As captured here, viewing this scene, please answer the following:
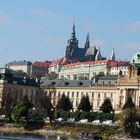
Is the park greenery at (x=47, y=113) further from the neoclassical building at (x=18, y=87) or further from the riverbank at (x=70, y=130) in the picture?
the neoclassical building at (x=18, y=87)

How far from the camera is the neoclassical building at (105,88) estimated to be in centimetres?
15850

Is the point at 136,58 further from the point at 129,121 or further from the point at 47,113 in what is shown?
the point at 129,121

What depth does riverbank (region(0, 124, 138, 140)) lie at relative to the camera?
122 meters

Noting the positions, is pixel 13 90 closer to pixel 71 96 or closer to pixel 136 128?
pixel 71 96

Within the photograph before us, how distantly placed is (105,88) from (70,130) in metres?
47.7

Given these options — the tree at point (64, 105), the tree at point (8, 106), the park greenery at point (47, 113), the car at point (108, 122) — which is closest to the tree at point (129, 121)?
the park greenery at point (47, 113)

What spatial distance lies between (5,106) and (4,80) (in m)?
41.6

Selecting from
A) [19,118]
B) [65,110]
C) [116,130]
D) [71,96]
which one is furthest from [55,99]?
[116,130]

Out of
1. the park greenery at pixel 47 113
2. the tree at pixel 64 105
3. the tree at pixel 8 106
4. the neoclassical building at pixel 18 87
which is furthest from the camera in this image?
the neoclassical building at pixel 18 87

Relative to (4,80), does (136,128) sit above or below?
below

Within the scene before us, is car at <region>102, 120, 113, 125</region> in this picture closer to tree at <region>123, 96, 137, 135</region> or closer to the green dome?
tree at <region>123, 96, 137, 135</region>

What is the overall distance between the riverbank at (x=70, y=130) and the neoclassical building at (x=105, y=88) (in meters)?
24.2

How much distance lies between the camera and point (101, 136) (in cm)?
12131

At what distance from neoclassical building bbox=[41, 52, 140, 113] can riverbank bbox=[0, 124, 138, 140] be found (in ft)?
79.3
